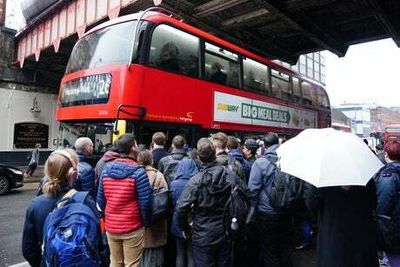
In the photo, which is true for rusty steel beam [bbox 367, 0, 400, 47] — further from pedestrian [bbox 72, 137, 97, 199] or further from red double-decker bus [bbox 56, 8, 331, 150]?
pedestrian [bbox 72, 137, 97, 199]

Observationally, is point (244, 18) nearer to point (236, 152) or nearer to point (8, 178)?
point (236, 152)

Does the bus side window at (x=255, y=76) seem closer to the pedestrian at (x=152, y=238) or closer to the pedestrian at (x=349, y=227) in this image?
the pedestrian at (x=152, y=238)

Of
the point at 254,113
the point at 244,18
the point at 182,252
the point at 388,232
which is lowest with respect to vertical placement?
the point at 182,252

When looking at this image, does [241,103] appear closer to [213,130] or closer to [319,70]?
[213,130]

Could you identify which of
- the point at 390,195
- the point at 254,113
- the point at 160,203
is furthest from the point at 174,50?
the point at 390,195

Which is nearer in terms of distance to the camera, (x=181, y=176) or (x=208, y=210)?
(x=208, y=210)

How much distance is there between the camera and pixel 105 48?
6.88 m

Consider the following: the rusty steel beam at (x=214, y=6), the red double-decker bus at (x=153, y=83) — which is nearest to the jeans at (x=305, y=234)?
the red double-decker bus at (x=153, y=83)

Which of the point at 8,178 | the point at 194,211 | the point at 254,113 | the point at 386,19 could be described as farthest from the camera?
the point at 8,178

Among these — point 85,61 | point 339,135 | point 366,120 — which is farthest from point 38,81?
point 366,120

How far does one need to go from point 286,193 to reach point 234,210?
0.68 m

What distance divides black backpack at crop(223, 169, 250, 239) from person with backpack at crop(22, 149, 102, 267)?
5.10 feet

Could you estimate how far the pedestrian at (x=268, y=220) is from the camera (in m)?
4.06

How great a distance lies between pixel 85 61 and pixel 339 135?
5762mm
